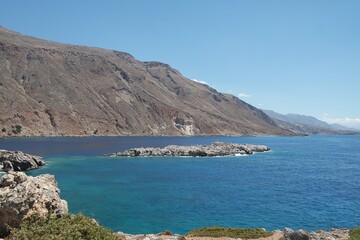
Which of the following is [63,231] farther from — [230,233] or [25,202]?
[230,233]

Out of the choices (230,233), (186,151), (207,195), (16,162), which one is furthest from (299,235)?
(186,151)

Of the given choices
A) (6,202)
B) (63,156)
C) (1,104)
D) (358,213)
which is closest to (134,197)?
(358,213)

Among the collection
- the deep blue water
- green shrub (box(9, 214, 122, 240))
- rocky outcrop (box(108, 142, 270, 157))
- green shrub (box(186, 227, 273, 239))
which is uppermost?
green shrub (box(9, 214, 122, 240))

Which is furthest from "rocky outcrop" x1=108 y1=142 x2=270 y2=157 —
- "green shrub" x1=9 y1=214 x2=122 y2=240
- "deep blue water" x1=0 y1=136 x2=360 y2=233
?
"green shrub" x1=9 y1=214 x2=122 y2=240

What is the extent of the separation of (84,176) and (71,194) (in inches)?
782

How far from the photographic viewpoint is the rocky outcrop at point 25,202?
66.1 feet

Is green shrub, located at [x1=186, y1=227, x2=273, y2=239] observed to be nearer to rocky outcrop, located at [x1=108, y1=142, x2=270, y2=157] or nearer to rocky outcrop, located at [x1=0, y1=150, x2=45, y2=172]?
rocky outcrop, located at [x1=0, y1=150, x2=45, y2=172]

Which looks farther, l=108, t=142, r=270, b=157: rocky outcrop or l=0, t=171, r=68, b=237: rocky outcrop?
l=108, t=142, r=270, b=157: rocky outcrop

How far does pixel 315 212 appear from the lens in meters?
47.6

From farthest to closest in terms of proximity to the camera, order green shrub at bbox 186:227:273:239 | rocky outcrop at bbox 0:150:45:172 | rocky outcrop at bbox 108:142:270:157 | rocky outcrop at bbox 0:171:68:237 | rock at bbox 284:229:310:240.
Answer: rocky outcrop at bbox 108:142:270:157 < rocky outcrop at bbox 0:150:45:172 < green shrub at bbox 186:227:273:239 < rock at bbox 284:229:310:240 < rocky outcrop at bbox 0:171:68:237

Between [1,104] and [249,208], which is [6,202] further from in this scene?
[1,104]

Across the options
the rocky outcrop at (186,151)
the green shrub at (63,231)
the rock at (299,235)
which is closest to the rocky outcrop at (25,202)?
the green shrub at (63,231)

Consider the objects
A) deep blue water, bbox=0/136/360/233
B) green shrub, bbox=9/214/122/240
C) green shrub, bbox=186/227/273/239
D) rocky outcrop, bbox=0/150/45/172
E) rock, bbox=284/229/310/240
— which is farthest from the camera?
rocky outcrop, bbox=0/150/45/172

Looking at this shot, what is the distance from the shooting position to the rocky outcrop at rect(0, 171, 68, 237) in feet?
66.1
